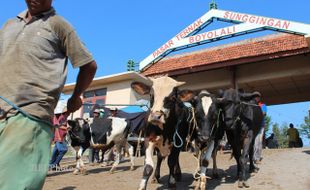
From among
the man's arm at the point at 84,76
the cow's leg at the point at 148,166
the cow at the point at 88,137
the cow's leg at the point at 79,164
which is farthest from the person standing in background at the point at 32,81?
the cow at the point at 88,137

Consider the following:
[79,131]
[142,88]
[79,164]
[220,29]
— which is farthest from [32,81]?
[220,29]

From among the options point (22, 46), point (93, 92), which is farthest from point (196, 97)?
point (93, 92)

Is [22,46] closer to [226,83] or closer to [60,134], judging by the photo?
[60,134]

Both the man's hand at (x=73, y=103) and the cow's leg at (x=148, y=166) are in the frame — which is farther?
the cow's leg at (x=148, y=166)

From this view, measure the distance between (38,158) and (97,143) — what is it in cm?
918

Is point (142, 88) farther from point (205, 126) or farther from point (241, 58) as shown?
point (241, 58)

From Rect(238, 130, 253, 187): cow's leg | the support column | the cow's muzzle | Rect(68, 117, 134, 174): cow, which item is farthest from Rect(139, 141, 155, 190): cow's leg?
the support column

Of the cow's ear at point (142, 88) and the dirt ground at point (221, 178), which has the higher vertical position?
the cow's ear at point (142, 88)

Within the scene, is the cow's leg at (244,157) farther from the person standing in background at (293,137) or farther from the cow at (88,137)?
the person standing in background at (293,137)

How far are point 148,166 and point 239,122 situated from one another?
9.26 feet

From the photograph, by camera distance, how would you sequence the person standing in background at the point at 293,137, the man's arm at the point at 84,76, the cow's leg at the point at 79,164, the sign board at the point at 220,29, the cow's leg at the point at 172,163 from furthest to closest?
1. the person standing in background at the point at 293,137
2. the sign board at the point at 220,29
3. the cow's leg at the point at 79,164
4. the cow's leg at the point at 172,163
5. the man's arm at the point at 84,76

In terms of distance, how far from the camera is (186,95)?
765 centimetres

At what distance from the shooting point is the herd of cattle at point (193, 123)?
7211 millimetres

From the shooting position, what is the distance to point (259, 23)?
62.3ft
